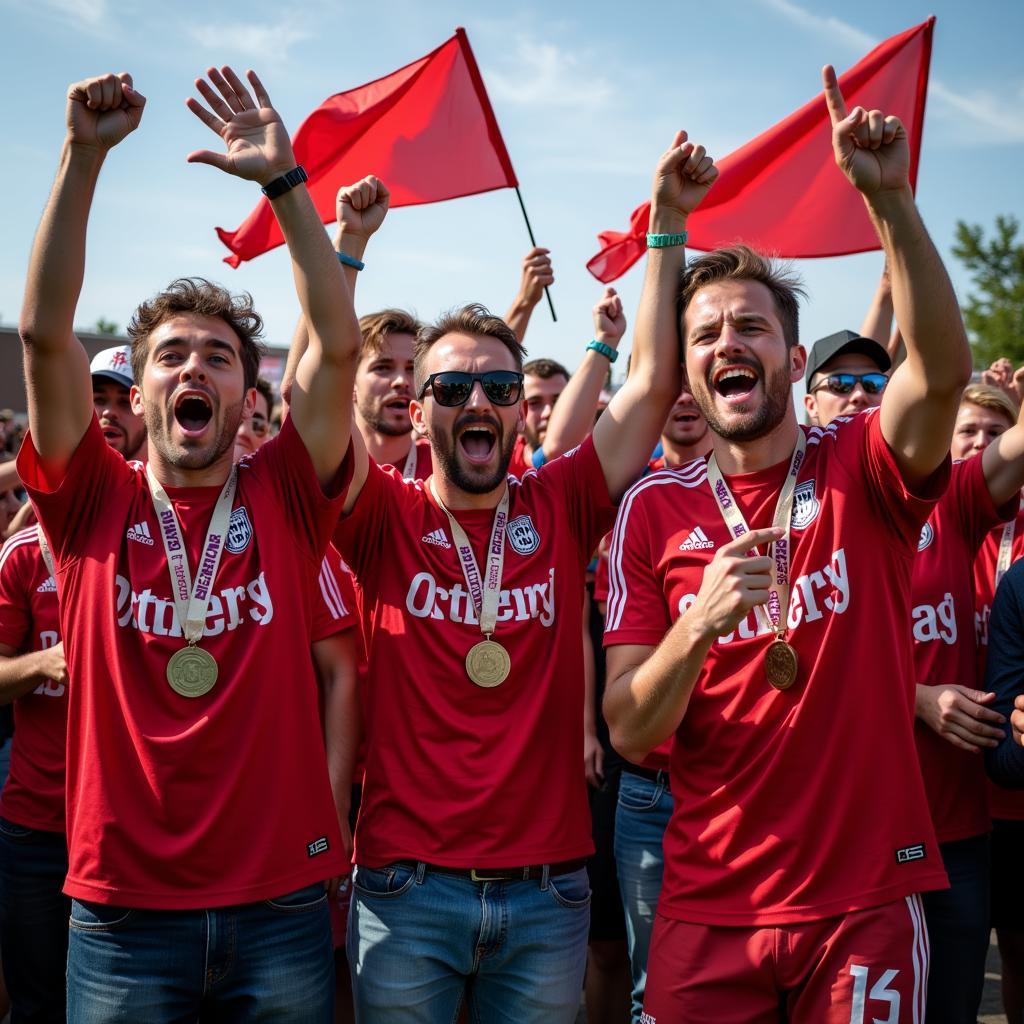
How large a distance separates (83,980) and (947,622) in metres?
3.01

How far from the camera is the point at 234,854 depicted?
2980 millimetres

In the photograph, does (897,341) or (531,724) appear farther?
(897,341)

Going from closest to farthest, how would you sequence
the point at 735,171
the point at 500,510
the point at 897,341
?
the point at 500,510
the point at 897,341
the point at 735,171

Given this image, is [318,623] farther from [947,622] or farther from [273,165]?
[947,622]

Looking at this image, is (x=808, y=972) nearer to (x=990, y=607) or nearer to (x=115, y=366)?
(x=990, y=607)

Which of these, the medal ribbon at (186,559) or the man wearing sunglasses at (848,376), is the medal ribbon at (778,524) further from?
the man wearing sunglasses at (848,376)

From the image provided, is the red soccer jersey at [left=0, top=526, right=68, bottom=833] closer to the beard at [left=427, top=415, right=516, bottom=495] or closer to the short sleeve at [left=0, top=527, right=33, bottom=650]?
the short sleeve at [left=0, top=527, right=33, bottom=650]

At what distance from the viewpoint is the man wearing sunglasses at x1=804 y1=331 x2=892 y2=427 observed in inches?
195

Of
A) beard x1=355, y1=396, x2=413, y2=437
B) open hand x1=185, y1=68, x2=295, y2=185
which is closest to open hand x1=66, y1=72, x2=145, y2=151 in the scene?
open hand x1=185, y1=68, x2=295, y2=185

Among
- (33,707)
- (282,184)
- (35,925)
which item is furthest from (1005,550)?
(35,925)

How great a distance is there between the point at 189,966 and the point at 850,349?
3826mm

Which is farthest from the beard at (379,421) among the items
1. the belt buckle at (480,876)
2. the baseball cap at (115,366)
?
the belt buckle at (480,876)

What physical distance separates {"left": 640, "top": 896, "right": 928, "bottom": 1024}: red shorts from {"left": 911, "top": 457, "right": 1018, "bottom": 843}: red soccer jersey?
0.93 m

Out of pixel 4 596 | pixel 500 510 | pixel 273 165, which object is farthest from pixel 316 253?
pixel 4 596
